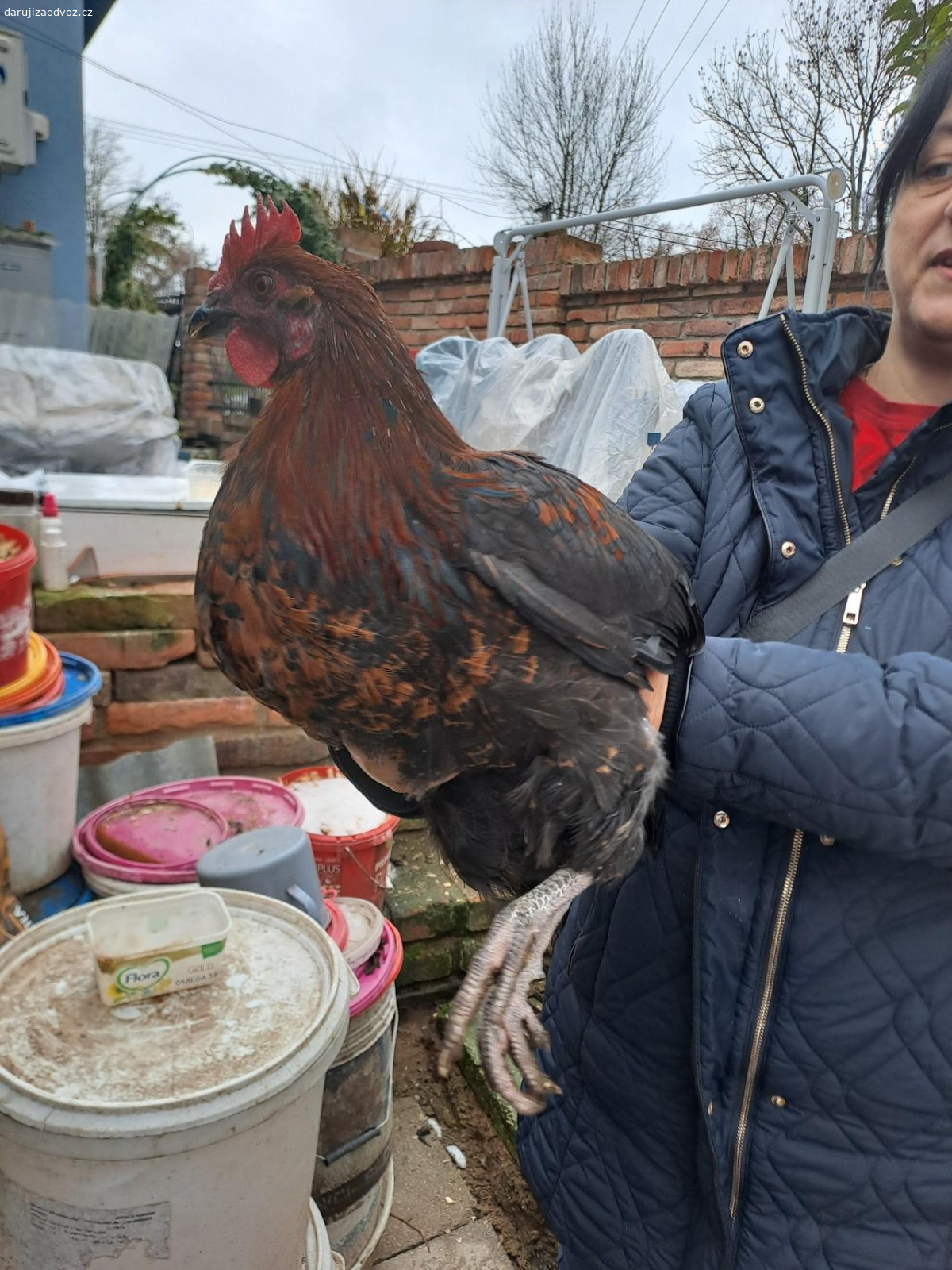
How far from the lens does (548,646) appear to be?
1.09 m

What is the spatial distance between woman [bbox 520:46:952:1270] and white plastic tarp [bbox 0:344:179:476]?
3054mm

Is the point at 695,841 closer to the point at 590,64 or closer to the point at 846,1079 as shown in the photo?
the point at 846,1079

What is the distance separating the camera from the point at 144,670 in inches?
118

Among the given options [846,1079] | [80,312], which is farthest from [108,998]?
[80,312]

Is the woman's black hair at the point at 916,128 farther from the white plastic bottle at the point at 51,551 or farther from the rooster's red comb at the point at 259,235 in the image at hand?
the white plastic bottle at the point at 51,551

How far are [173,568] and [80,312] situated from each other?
1.68m

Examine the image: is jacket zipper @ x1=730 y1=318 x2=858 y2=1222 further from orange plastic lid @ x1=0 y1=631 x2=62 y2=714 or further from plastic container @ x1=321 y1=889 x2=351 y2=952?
orange plastic lid @ x1=0 y1=631 x2=62 y2=714

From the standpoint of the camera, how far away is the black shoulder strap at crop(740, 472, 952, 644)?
119 centimetres

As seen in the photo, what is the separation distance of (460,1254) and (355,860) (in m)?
1.18

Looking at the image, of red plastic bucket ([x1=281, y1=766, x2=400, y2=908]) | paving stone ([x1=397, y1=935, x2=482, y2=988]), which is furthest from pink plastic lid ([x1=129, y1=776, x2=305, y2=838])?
paving stone ([x1=397, y1=935, x2=482, y2=988])

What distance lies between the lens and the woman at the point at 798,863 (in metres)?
1.06

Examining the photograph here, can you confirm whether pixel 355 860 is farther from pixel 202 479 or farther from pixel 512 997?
pixel 202 479

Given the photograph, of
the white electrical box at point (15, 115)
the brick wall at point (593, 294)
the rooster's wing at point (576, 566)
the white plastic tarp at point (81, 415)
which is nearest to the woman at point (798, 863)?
the rooster's wing at point (576, 566)

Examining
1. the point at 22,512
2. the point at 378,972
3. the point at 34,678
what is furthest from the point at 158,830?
the point at 22,512
